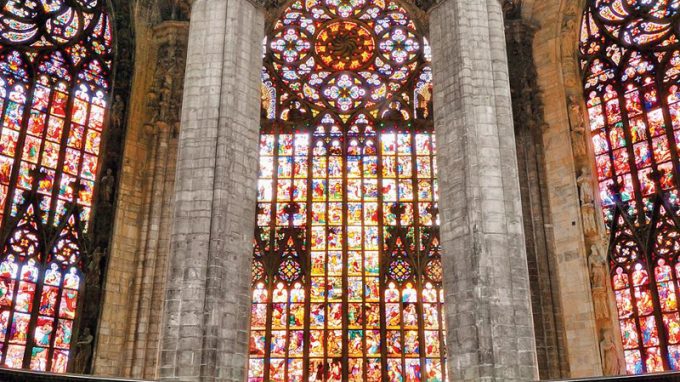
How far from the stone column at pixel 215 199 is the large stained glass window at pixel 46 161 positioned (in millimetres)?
4525

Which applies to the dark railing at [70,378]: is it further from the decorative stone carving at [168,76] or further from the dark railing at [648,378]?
the decorative stone carving at [168,76]

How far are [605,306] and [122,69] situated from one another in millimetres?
11158

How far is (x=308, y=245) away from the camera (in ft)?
56.8

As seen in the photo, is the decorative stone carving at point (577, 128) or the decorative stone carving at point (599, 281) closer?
the decorative stone carving at point (599, 281)

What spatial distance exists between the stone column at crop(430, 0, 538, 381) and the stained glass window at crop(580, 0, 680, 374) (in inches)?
169

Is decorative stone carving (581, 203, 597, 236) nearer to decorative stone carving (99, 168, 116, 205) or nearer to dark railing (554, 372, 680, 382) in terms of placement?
dark railing (554, 372, 680, 382)

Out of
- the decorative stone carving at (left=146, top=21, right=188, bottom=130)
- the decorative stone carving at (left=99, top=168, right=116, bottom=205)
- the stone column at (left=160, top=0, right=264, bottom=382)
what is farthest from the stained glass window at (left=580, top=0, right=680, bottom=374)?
the decorative stone carving at (left=99, top=168, right=116, bottom=205)

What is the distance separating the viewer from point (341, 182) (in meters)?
18.0

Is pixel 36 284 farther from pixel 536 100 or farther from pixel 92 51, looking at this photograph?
pixel 536 100

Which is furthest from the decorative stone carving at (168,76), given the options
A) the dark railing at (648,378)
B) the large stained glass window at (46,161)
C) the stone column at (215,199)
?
the dark railing at (648,378)

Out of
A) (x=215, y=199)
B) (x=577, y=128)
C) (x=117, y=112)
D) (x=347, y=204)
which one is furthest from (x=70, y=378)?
(x=577, y=128)

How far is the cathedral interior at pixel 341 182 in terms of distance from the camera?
1223 cm

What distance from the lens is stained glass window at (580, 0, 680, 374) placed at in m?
14.6

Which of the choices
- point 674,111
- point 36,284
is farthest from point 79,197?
point 674,111
